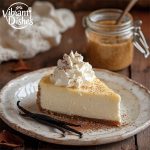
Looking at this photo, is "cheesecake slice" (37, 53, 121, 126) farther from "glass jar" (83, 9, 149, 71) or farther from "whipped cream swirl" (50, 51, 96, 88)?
"glass jar" (83, 9, 149, 71)

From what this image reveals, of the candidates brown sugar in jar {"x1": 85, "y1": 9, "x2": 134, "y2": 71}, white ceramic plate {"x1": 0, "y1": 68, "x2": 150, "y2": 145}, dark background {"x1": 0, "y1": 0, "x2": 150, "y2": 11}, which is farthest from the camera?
dark background {"x1": 0, "y1": 0, "x2": 150, "y2": 11}

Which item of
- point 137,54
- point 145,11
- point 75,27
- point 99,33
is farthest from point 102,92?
point 145,11

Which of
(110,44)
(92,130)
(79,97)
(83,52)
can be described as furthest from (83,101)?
(83,52)

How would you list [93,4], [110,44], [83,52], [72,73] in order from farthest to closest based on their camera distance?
[93,4] → [83,52] → [110,44] → [72,73]

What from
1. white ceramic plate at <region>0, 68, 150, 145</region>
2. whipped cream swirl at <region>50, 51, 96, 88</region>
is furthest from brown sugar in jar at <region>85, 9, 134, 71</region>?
whipped cream swirl at <region>50, 51, 96, 88</region>

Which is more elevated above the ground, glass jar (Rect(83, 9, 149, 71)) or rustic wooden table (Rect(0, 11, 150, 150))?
glass jar (Rect(83, 9, 149, 71))

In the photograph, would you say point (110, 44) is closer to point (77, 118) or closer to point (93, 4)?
point (77, 118)

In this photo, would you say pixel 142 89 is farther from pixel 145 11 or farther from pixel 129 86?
pixel 145 11
